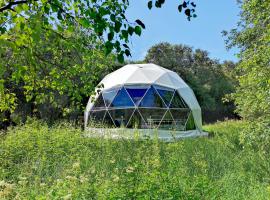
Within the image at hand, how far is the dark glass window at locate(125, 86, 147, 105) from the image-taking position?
1925 centimetres

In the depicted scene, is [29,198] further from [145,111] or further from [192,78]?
[192,78]

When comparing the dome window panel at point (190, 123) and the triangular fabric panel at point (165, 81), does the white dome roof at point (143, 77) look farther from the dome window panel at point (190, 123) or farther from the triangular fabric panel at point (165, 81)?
the dome window panel at point (190, 123)

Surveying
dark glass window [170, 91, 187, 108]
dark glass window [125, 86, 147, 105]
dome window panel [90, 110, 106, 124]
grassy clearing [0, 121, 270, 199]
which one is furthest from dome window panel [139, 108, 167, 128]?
grassy clearing [0, 121, 270, 199]

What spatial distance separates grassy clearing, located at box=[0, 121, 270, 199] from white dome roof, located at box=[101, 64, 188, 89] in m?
9.60

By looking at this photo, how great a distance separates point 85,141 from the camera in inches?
352

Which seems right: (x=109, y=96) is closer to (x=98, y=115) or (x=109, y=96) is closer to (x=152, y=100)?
(x=98, y=115)

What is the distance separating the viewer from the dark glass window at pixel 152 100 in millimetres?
19281

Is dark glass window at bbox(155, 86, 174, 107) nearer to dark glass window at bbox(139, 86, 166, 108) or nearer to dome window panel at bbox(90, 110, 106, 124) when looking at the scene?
dark glass window at bbox(139, 86, 166, 108)

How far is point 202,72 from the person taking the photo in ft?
120

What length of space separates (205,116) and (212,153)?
28.6 meters

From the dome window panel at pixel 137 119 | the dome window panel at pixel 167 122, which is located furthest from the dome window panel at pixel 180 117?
the dome window panel at pixel 137 119

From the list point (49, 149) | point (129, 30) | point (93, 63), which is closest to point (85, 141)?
point (49, 149)

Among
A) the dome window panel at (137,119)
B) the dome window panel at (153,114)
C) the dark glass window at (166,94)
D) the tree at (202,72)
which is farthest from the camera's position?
the tree at (202,72)

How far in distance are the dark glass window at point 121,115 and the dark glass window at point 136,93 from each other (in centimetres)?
66
